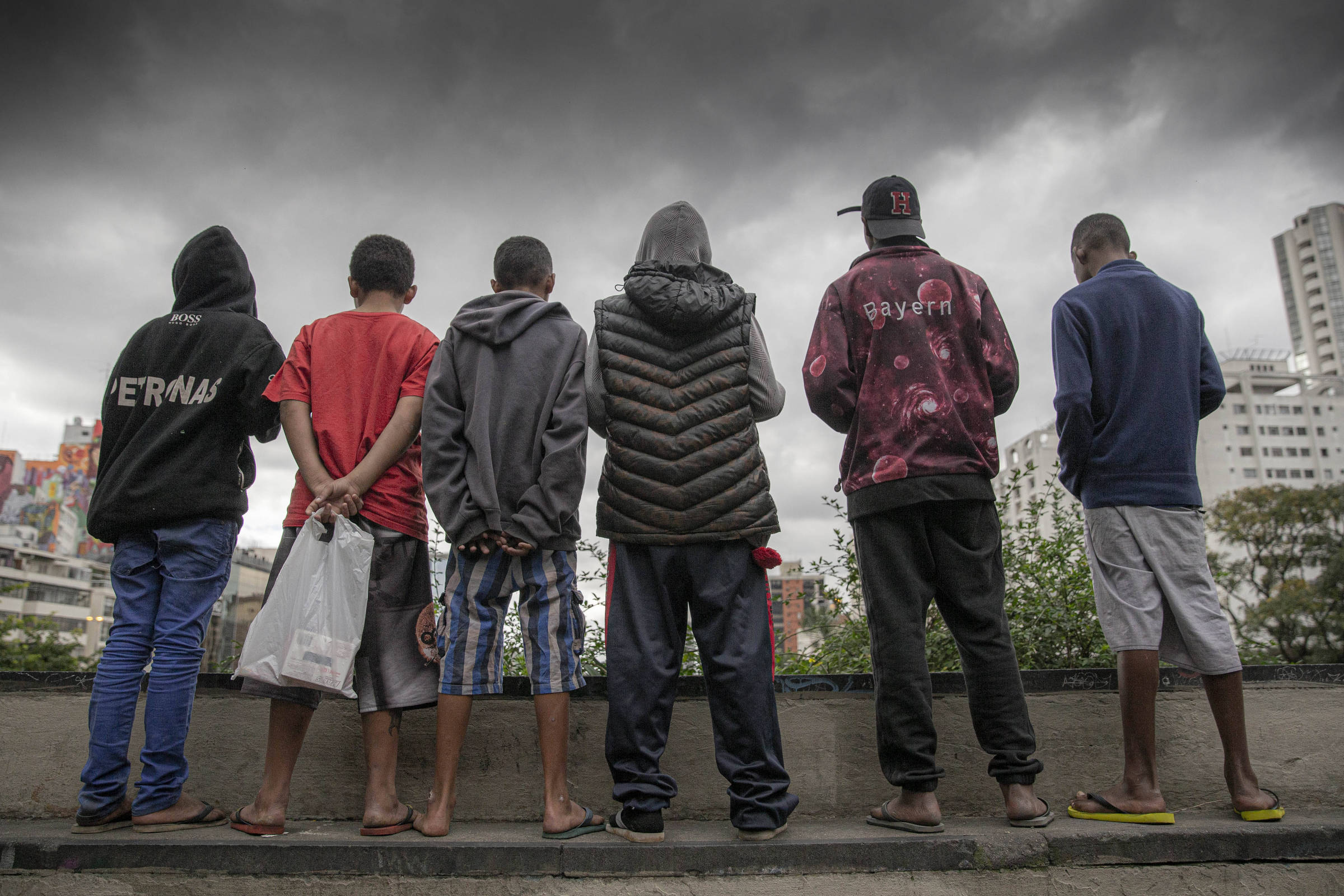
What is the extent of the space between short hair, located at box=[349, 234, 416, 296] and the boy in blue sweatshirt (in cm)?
245

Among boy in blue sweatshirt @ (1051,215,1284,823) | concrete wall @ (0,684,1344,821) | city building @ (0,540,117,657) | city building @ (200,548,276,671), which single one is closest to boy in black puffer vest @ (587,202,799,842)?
concrete wall @ (0,684,1344,821)

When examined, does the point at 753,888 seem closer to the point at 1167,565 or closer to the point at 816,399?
the point at 816,399

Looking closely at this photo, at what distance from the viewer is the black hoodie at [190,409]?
2633 millimetres

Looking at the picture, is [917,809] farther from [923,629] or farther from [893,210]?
[893,210]

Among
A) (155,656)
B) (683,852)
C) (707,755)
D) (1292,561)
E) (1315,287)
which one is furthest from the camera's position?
(1315,287)

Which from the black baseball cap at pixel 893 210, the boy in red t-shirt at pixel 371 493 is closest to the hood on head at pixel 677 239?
the black baseball cap at pixel 893 210

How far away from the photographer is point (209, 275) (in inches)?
118

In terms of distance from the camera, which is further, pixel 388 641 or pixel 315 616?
pixel 388 641

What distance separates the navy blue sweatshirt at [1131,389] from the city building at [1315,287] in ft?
441

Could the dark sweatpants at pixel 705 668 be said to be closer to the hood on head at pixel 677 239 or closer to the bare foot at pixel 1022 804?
the bare foot at pixel 1022 804

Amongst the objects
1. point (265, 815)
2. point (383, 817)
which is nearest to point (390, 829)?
point (383, 817)

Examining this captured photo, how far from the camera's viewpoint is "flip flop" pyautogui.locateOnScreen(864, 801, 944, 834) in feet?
7.68

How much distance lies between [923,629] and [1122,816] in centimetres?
86

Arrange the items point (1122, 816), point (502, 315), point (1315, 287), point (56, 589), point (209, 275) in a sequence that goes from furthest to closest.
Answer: point (1315, 287), point (56, 589), point (209, 275), point (502, 315), point (1122, 816)
